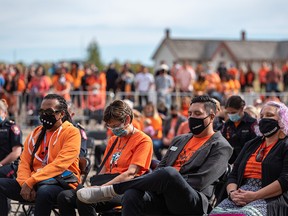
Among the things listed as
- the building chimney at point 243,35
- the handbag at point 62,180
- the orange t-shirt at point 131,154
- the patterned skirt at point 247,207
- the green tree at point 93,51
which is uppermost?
the building chimney at point 243,35

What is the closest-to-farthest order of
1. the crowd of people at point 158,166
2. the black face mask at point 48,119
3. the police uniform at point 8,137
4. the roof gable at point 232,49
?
1. the crowd of people at point 158,166
2. the black face mask at point 48,119
3. the police uniform at point 8,137
4. the roof gable at point 232,49

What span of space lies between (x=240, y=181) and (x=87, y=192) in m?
1.55

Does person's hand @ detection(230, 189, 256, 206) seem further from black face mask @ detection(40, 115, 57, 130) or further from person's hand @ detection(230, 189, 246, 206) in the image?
black face mask @ detection(40, 115, 57, 130)

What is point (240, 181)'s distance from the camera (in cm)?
601

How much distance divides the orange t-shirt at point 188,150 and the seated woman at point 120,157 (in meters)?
0.30

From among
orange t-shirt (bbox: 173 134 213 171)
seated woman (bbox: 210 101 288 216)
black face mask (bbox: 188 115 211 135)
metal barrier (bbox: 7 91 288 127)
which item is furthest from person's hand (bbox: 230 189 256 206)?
metal barrier (bbox: 7 91 288 127)

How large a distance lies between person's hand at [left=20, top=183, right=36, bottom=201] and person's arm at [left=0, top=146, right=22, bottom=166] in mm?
1288

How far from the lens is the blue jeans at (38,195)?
20.0 feet

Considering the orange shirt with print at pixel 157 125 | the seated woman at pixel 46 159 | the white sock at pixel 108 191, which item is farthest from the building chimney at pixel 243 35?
the white sock at pixel 108 191

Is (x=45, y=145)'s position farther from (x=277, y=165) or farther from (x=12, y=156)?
(x=277, y=165)

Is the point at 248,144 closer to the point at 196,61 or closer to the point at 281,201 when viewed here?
the point at 281,201

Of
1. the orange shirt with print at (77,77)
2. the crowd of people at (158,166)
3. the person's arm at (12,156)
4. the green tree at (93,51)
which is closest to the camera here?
the crowd of people at (158,166)

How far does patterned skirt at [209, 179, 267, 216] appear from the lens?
214 inches

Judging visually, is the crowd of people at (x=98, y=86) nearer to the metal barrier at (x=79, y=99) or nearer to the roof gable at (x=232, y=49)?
the metal barrier at (x=79, y=99)
